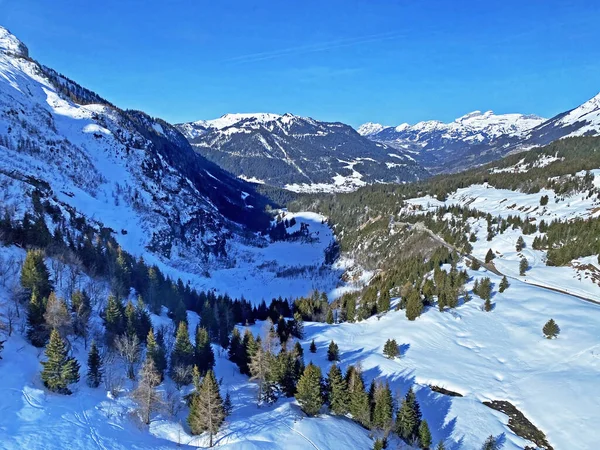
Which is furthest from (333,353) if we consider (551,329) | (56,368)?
(56,368)

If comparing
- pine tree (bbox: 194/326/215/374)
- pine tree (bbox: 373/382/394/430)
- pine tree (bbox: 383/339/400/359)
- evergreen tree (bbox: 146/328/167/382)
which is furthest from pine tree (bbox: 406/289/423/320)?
evergreen tree (bbox: 146/328/167/382)

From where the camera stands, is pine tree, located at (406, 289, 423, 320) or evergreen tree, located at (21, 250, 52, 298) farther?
pine tree, located at (406, 289, 423, 320)

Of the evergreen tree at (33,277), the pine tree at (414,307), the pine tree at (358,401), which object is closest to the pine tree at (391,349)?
the pine tree at (414,307)

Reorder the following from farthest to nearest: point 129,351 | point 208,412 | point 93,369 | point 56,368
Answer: point 129,351, point 93,369, point 208,412, point 56,368

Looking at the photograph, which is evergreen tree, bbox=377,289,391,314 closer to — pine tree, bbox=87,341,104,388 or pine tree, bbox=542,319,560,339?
pine tree, bbox=542,319,560,339

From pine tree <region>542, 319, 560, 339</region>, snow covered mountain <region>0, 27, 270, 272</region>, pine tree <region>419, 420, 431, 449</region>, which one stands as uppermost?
snow covered mountain <region>0, 27, 270, 272</region>

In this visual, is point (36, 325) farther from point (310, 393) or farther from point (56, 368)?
point (310, 393)

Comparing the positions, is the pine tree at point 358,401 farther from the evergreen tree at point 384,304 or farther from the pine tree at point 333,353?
the evergreen tree at point 384,304
